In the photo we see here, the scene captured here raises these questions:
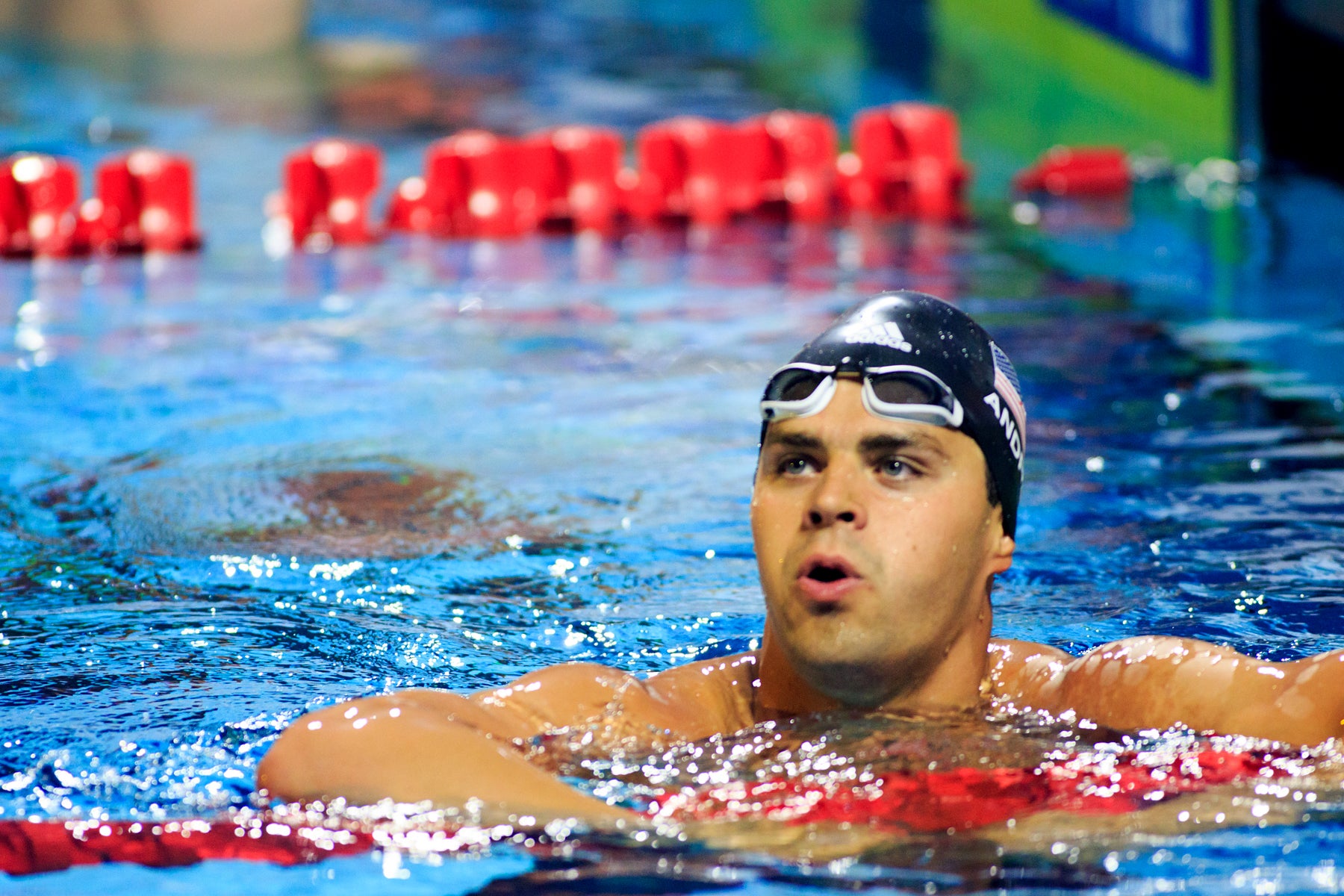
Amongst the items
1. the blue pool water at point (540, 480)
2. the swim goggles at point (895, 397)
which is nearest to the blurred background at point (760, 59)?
the blue pool water at point (540, 480)

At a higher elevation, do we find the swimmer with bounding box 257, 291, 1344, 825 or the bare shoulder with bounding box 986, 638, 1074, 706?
the swimmer with bounding box 257, 291, 1344, 825

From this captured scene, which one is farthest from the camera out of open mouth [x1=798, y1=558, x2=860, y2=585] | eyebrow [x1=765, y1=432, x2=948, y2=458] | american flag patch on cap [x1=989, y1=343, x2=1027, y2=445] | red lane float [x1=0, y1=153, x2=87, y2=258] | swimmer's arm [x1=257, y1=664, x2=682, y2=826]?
red lane float [x1=0, y1=153, x2=87, y2=258]

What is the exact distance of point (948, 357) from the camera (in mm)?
3238

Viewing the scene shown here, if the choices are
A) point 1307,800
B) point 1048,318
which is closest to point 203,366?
point 1048,318

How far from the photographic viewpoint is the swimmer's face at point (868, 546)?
2.95 m

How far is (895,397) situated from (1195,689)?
2.48 feet

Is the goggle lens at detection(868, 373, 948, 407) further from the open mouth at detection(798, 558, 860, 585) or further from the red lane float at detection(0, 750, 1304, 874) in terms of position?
the red lane float at detection(0, 750, 1304, 874)

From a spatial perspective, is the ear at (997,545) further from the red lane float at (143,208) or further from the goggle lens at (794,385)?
the red lane float at (143,208)

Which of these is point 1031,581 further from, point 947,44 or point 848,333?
point 947,44

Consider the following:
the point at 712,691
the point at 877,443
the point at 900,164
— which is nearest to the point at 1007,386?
the point at 877,443

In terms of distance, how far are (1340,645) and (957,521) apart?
1.44m

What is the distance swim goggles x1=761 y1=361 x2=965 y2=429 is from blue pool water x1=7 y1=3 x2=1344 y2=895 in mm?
793

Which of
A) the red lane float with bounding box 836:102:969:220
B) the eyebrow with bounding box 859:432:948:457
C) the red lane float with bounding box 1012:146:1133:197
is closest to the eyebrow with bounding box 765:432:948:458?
the eyebrow with bounding box 859:432:948:457

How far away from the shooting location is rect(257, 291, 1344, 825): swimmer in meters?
2.74
